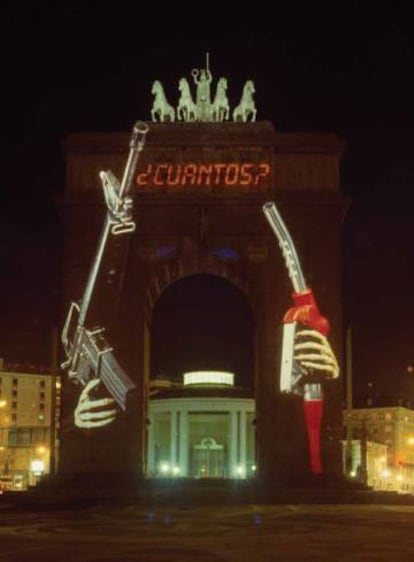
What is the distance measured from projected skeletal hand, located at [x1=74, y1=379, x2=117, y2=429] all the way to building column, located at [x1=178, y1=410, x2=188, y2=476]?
30818 millimetres

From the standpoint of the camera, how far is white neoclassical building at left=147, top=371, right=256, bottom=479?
78000 millimetres

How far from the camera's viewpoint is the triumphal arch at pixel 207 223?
47.9 metres

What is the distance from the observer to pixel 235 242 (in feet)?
158

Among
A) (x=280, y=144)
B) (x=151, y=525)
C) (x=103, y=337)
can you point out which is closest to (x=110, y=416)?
(x=103, y=337)

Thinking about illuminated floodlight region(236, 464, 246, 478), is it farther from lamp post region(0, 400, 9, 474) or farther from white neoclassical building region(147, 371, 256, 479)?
lamp post region(0, 400, 9, 474)

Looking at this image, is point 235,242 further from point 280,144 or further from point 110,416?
point 110,416

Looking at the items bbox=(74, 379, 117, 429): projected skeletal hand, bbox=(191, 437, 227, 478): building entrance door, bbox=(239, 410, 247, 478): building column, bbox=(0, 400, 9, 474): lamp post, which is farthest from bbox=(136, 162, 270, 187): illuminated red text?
bbox=(0, 400, 9, 474): lamp post

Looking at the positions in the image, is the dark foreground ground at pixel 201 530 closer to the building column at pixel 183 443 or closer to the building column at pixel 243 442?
the building column at pixel 183 443

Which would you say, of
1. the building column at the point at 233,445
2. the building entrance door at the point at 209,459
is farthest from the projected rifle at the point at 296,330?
the building entrance door at the point at 209,459

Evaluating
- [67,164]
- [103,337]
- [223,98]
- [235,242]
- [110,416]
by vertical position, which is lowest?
[110,416]

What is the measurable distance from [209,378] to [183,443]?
485 inches

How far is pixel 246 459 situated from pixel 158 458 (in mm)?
7686

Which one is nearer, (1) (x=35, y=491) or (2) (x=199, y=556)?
(2) (x=199, y=556)

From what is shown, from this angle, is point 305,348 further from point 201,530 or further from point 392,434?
point 392,434
